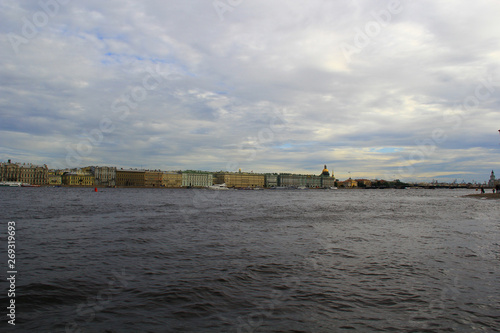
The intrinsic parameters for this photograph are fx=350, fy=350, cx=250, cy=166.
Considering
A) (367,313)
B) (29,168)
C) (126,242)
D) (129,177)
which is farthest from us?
(129,177)

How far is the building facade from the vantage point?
499 feet

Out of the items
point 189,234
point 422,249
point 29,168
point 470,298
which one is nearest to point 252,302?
point 470,298

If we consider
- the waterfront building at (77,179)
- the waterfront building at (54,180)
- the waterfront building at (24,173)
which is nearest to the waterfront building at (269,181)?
the waterfront building at (77,179)

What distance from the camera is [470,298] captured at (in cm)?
691

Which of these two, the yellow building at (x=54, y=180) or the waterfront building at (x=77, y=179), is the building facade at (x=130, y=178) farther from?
the yellow building at (x=54, y=180)

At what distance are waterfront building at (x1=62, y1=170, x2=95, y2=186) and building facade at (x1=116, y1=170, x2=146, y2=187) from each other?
419 inches

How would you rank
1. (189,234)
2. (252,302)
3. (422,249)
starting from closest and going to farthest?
(252,302) < (422,249) < (189,234)

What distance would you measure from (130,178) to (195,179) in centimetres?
3039

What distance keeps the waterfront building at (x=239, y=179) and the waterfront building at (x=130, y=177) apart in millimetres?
40916

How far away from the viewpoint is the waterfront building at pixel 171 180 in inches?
6348

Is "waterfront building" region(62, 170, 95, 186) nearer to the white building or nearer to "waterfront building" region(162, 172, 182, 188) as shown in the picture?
the white building

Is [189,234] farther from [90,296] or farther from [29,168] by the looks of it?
[29,168]

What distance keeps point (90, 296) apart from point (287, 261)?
17.3 ft

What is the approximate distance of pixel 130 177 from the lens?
153m
